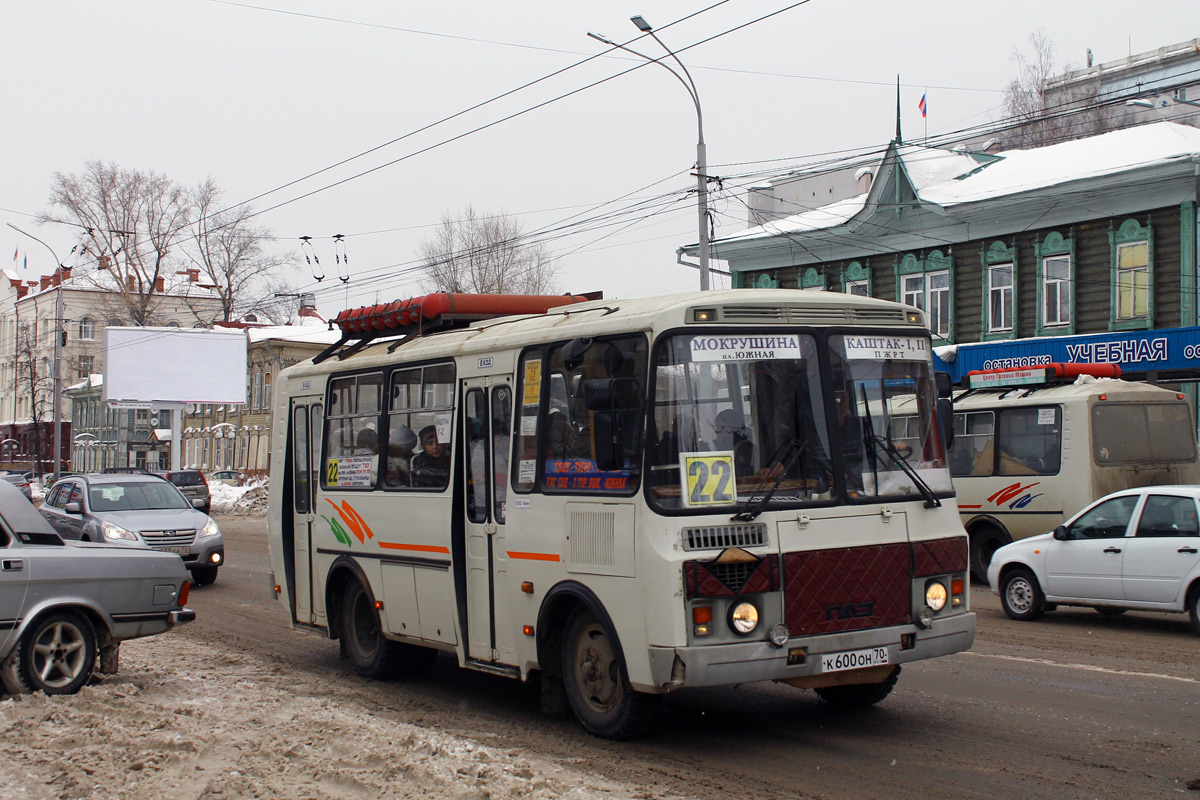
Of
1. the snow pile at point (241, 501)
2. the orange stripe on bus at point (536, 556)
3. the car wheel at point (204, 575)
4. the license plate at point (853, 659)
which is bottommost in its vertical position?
the snow pile at point (241, 501)

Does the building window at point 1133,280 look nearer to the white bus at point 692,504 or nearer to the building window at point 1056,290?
the building window at point 1056,290

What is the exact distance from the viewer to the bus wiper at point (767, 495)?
6.80 metres

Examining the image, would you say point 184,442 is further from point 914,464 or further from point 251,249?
point 914,464

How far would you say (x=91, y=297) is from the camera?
92750mm

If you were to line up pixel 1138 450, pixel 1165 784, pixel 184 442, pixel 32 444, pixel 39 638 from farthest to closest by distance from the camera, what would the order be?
pixel 32 444 < pixel 184 442 < pixel 1138 450 < pixel 39 638 < pixel 1165 784

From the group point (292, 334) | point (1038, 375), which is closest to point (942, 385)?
point (1038, 375)

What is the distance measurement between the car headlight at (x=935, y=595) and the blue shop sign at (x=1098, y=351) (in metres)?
18.5

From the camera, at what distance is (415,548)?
9352 mm

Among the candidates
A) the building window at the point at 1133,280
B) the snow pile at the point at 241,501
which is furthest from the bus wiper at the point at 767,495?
the snow pile at the point at 241,501

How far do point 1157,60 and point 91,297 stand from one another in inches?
2955

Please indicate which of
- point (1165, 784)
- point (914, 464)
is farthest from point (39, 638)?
point (1165, 784)

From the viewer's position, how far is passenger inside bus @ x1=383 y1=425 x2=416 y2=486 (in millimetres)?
9547

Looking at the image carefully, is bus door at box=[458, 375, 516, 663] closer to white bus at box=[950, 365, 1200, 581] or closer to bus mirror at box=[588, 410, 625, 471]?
bus mirror at box=[588, 410, 625, 471]

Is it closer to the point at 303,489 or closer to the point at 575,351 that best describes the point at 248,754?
the point at 575,351
